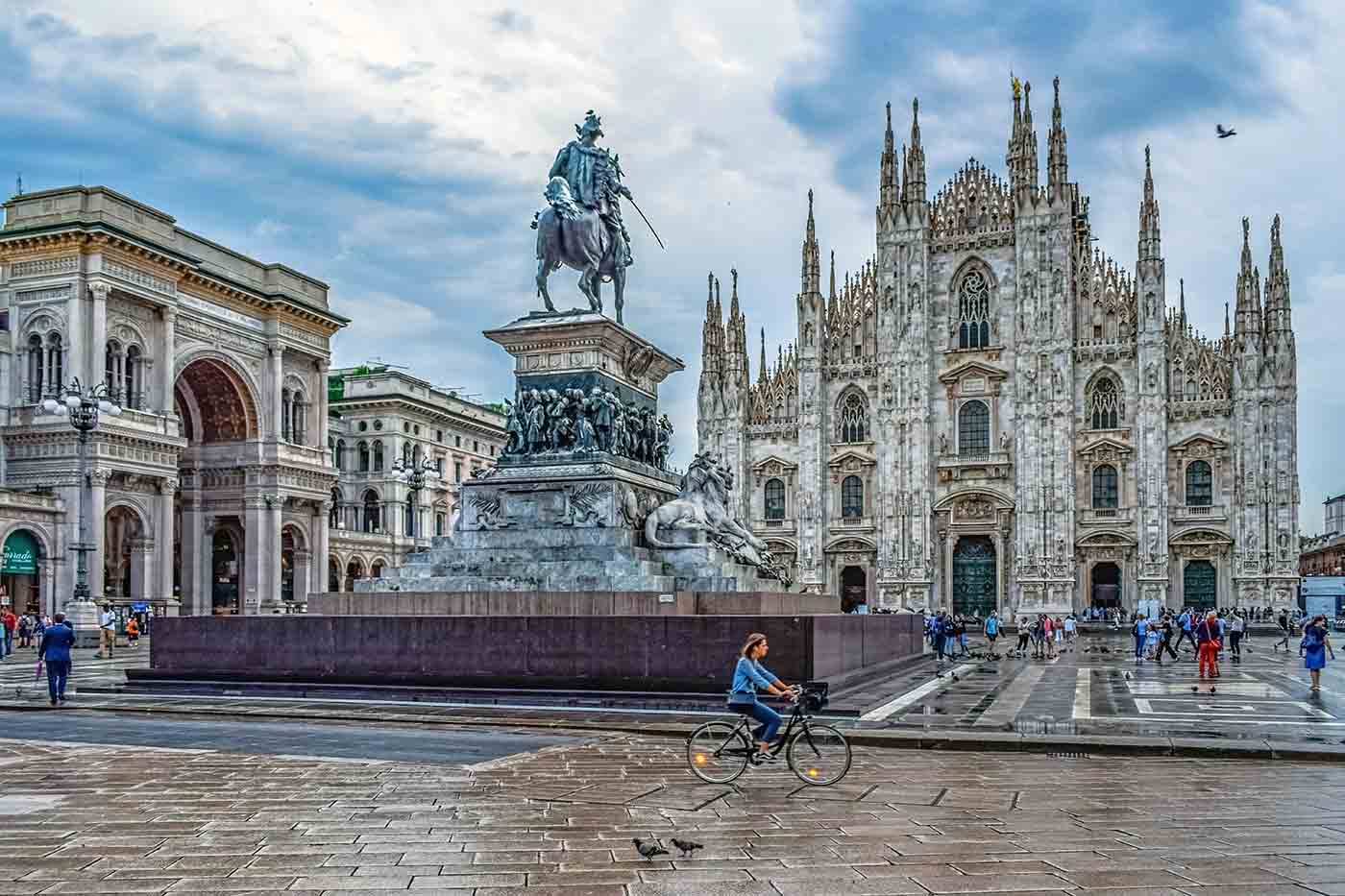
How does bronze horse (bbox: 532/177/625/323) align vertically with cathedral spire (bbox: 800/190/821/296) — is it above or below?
below

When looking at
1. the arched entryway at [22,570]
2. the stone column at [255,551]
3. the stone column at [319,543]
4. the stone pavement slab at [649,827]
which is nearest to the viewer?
the stone pavement slab at [649,827]

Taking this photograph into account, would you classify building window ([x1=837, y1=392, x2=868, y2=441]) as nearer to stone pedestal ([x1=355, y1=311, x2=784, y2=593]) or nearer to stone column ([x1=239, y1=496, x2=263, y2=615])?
stone column ([x1=239, y1=496, x2=263, y2=615])

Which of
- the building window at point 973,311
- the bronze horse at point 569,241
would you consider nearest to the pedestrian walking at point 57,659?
the bronze horse at point 569,241

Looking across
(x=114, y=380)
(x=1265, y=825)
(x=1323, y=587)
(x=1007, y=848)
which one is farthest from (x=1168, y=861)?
(x=1323, y=587)

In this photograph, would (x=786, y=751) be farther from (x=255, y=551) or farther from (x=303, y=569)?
(x=303, y=569)

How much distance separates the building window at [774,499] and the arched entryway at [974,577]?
28.1 feet

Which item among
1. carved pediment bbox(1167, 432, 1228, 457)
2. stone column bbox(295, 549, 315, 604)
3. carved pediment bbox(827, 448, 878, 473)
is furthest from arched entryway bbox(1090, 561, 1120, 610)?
stone column bbox(295, 549, 315, 604)

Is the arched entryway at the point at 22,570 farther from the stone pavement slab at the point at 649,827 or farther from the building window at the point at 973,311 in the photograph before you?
the building window at the point at 973,311

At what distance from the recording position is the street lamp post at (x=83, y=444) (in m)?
31.4

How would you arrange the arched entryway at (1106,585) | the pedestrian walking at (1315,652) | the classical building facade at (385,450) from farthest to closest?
the classical building facade at (385,450) → the arched entryway at (1106,585) → the pedestrian walking at (1315,652)

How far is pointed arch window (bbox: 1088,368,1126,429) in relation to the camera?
55466 millimetres

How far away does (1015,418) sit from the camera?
56.3 metres

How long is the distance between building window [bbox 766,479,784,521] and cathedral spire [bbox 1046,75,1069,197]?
18.3 meters

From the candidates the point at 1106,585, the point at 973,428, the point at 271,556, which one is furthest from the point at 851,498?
the point at 271,556
